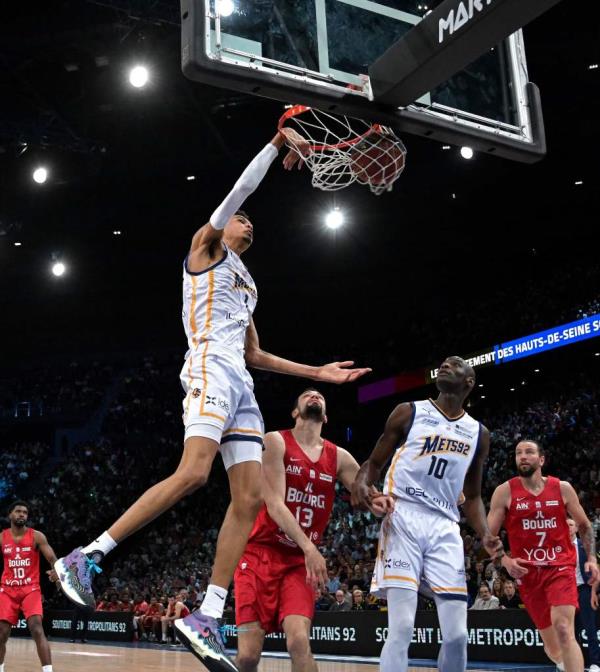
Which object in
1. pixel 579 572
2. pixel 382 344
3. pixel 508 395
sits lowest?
pixel 579 572

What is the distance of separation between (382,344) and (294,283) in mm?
3611

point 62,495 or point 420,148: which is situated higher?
point 420,148

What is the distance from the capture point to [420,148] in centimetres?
1870

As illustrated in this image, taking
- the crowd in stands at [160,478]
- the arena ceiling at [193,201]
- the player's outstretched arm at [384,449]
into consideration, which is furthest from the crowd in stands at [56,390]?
the player's outstretched arm at [384,449]

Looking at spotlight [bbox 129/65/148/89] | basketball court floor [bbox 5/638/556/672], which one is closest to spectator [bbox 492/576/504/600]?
basketball court floor [bbox 5/638/556/672]

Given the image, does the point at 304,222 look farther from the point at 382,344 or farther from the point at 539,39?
the point at 539,39

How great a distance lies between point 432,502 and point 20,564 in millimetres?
6433

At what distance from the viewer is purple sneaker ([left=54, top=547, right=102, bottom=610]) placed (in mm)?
3824

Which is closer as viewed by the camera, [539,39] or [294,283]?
[539,39]

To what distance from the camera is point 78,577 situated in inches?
152

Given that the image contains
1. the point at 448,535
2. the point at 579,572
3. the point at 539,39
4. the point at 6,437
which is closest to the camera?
the point at 448,535

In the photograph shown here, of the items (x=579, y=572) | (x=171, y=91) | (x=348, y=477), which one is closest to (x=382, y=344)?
(x=171, y=91)

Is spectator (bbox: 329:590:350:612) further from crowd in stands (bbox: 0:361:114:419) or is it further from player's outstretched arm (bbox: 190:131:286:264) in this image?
crowd in stands (bbox: 0:361:114:419)

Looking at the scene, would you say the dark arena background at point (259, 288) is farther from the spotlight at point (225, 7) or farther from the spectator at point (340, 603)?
the spotlight at point (225, 7)
